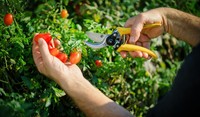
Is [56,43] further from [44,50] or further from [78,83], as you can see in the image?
[78,83]

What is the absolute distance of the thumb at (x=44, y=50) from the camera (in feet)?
7.33

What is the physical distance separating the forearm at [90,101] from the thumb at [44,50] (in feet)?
0.53

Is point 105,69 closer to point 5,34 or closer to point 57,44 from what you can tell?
point 57,44

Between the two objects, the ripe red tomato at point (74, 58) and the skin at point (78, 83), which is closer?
the skin at point (78, 83)

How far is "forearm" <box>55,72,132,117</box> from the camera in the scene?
2.15 meters

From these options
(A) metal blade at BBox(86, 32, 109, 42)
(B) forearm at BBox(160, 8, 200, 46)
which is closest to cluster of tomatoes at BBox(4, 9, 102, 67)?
(A) metal blade at BBox(86, 32, 109, 42)

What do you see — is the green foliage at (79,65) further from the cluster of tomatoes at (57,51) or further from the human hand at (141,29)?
the human hand at (141,29)

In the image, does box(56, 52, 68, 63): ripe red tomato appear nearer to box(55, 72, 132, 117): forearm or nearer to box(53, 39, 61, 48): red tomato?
box(53, 39, 61, 48): red tomato

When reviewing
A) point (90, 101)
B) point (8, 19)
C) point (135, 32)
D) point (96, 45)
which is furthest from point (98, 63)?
point (90, 101)

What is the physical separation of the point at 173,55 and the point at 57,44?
2.13 meters

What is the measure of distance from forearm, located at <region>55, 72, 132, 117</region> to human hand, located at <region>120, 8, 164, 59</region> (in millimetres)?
672

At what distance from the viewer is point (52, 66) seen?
2.21 metres

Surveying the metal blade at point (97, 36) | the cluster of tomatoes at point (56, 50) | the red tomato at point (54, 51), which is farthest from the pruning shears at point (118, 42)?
the red tomato at point (54, 51)

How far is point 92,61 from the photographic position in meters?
3.00
